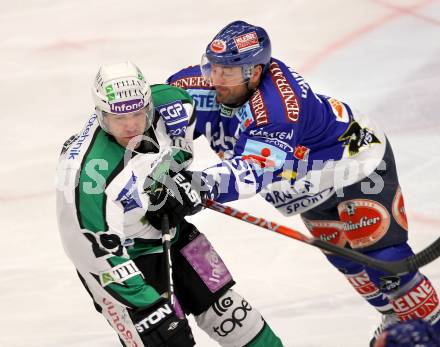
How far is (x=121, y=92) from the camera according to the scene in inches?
149

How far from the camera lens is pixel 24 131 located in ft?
20.9

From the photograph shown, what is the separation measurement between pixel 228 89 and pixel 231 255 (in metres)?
1.20

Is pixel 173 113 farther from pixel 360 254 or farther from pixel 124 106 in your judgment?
pixel 360 254

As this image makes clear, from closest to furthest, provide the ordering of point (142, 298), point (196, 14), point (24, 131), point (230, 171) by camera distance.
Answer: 1. point (142, 298)
2. point (230, 171)
3. point (24, 131)
4. point (196, 14)

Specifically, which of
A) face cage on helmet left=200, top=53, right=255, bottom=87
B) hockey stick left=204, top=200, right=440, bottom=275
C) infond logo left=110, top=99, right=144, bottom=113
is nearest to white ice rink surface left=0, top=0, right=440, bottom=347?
hockey stick left=204, top=200, right=440, bottom=275

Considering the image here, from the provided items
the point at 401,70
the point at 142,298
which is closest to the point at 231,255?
the point at 142,298

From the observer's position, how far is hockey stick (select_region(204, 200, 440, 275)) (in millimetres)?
4145

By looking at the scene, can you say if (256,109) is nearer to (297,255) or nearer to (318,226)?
(318,226)

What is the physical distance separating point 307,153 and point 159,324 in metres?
1.08

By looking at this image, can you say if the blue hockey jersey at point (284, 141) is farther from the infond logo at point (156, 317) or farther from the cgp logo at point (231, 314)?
the infond logo at point (156, 317)

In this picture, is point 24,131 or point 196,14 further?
point 196,14

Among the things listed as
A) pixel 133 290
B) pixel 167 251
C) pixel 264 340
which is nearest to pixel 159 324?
pixel 133 290

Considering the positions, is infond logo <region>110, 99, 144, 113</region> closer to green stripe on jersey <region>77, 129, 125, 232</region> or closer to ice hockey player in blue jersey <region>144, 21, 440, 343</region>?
green stripe on jersey <region>77, 129, 125, 232</region>

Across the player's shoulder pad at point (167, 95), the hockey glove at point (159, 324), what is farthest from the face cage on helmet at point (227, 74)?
the hockey glove at point (159, 324)
